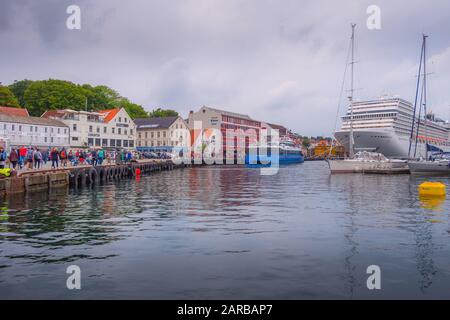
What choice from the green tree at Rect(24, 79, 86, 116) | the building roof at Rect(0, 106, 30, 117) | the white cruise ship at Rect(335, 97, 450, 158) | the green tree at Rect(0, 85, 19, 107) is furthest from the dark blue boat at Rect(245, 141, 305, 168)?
the green tree at Rect(0, 85, 19, 107)

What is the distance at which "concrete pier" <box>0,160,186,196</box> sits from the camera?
2584cm

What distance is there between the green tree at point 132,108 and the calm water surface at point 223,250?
101328 mm

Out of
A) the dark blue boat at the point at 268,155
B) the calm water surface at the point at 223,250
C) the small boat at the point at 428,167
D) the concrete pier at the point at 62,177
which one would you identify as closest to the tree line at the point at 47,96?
the dark blue boat at the point at 268,155

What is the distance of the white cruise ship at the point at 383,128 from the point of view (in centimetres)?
7819

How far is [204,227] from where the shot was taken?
1612 centimetres

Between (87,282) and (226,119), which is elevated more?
(226,119)

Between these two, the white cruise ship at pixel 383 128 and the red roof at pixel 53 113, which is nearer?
the white cruise ship at pixel 383 128

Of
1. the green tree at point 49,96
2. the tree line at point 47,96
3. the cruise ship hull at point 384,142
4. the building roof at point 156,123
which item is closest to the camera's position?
the cruise ship hull at point 384,142

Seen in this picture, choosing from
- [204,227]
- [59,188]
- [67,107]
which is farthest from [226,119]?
[204,227]

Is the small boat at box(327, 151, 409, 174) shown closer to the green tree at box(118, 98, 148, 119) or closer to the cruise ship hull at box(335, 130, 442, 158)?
the cruise ship hull at box(335, 130, 442, 158)

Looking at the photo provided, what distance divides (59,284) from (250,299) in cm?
436

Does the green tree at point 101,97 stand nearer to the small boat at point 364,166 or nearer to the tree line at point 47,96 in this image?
the tree line at point 47,96

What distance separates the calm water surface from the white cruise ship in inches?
2300

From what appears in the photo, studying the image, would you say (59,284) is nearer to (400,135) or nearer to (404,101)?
(400,135)
